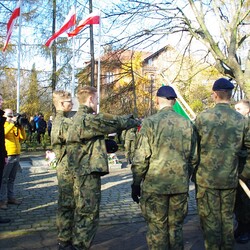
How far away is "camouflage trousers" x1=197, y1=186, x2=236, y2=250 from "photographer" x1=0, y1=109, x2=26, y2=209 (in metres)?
3.72

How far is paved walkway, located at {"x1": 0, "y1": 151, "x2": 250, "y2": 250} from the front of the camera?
15.1 feet

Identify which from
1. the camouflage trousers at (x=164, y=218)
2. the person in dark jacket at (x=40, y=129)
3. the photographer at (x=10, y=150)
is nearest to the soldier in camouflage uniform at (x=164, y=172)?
the camouflage trousers at (x=164, y=218)

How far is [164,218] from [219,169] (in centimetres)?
81

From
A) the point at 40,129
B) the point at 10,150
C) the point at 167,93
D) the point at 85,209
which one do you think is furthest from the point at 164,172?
the point at 40,129

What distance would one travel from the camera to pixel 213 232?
3691mm

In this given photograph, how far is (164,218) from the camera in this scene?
11.4ft

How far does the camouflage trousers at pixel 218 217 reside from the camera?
3699 mm

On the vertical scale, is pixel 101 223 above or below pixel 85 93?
below

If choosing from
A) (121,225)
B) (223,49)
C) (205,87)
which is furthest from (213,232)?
(205,87)

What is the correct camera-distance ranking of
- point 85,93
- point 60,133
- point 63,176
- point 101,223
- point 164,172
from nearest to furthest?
point 164,172 < point 85,93 < point 63,176 < point 60,133 < point 101,223

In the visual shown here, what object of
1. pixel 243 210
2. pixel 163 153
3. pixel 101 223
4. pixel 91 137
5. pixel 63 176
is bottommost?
pixel 101 223

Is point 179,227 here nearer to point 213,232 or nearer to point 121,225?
point 213,232

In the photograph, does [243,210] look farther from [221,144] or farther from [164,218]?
[164,218]

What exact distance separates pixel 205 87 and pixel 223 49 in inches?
904
